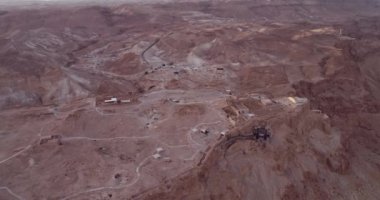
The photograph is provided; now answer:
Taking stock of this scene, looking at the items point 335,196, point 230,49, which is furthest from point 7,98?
point 335,196

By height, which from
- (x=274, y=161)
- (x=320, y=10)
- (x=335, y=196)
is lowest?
(x=320, y=10)

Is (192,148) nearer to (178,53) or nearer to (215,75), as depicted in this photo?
(215,75)

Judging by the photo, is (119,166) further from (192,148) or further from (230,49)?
(230,49)

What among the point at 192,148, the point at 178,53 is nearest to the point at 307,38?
the point at 178,53

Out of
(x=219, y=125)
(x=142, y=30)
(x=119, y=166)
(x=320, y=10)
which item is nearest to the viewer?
(x=119, y=166)

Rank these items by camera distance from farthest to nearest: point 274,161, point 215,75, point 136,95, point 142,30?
point 142,30, point 215,75, point 136,95, point 274,161

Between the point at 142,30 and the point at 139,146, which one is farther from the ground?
the point at 139,146

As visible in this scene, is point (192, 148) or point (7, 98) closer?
point (192, 148)
